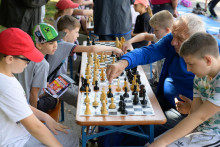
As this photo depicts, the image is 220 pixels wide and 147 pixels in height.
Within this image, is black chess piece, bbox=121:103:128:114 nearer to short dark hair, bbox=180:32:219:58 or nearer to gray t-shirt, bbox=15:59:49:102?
short dark hair, bbox=180:32:219:58

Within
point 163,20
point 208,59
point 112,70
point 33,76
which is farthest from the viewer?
point 163,20

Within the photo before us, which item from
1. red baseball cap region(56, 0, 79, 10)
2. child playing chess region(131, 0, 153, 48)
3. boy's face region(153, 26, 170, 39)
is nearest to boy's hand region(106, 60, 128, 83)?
boy's face region(153, 26, 170, 39)

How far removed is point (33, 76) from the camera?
2684mm

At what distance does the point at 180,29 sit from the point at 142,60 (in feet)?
1.80

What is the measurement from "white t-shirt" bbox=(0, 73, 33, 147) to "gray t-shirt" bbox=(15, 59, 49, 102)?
77 cm

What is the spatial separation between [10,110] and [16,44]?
1.55ft

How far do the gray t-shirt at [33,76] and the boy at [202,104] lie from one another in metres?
1.31

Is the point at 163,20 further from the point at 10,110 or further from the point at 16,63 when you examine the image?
the point at 10,110

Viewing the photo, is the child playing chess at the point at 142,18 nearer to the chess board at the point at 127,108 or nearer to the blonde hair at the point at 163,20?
the blonde hair at the point at 163,20

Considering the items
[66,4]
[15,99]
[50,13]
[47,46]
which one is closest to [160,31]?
[47,46]

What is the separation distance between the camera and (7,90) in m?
1.79

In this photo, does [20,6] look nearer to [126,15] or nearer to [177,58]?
[126,15]

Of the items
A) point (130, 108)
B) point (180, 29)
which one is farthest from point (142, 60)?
point (130, 108)

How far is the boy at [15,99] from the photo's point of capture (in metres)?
1.80
